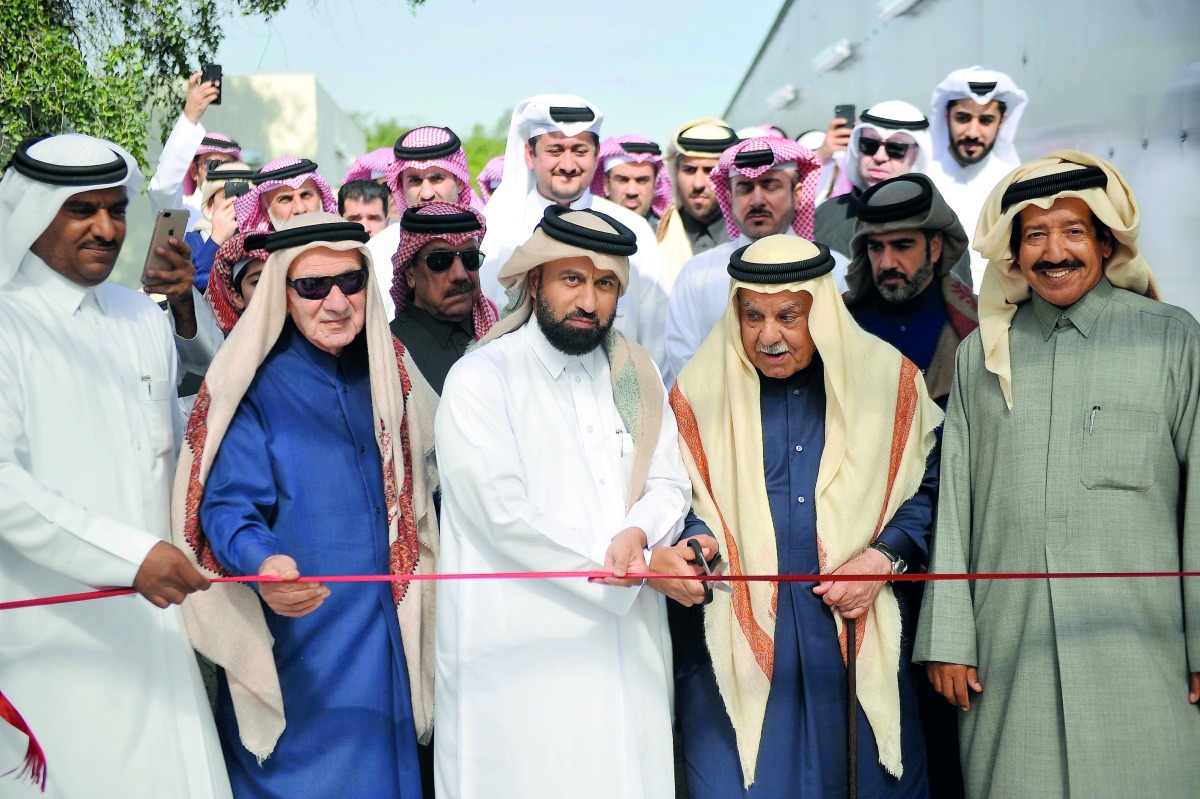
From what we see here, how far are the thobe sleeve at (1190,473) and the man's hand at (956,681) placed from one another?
0.54m

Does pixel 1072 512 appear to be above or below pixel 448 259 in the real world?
below

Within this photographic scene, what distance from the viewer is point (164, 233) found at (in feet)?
12.1

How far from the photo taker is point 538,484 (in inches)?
127

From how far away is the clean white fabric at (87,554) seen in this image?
9.46ft

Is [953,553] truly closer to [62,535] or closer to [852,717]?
[852,717]

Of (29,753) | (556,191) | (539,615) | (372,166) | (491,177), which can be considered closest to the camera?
(29,753)

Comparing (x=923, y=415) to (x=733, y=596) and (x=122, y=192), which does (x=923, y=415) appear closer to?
(x=733, y=596)

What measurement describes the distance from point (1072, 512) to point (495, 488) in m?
1.54

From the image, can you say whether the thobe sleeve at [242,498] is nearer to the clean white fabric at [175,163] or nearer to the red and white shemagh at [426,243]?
the red and white shemagh at [426,243]

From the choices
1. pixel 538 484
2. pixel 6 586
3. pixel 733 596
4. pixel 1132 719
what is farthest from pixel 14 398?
pixel 1132 719

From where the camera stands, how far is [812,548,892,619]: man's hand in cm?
322

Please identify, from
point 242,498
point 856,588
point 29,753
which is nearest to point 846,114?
point 856,588

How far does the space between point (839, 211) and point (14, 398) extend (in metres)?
4.18

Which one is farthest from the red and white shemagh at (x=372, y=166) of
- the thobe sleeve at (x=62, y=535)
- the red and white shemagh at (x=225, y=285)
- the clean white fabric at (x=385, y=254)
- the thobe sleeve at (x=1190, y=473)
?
the thobe sleeve at (x=1190, y=473)
